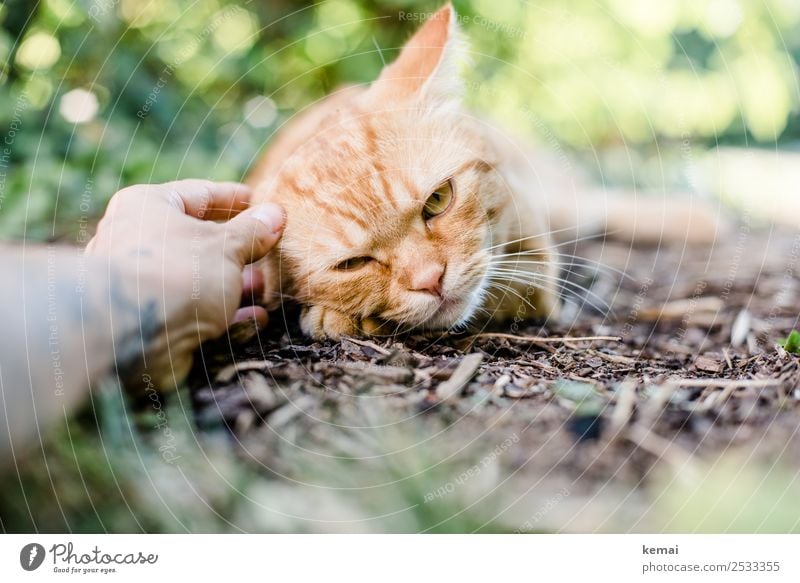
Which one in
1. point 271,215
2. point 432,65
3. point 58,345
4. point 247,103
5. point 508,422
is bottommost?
point 508,422

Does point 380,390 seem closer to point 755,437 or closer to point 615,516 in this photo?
point 615,516

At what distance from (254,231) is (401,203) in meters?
0.25

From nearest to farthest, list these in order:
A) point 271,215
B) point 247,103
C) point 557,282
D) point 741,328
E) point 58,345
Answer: point 58,345
point 271,215
point 741,328
point 557,282
point 247,103

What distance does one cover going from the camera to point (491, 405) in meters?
1.02

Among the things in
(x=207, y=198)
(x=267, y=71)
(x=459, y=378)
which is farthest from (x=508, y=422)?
(x=267, y=71)

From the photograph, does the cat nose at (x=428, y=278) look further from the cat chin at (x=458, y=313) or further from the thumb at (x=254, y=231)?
the thumb at (x=254, y=231)

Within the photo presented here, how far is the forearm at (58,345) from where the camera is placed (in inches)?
39.2

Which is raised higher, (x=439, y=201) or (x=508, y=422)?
(x=439, y=201)

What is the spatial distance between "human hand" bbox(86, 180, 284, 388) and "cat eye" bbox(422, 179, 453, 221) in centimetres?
29

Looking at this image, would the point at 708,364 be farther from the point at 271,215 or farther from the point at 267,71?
the point at 267,71

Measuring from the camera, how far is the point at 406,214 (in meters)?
1.12

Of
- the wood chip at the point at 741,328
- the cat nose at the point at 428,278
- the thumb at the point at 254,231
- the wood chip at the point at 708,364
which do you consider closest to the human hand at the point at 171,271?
the thumb at the point at 254,231

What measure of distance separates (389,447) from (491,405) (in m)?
0.17

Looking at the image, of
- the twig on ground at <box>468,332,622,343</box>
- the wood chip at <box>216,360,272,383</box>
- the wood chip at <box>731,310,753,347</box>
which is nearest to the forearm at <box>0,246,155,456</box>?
the wood chip at <box>216,360,272,383</box>
